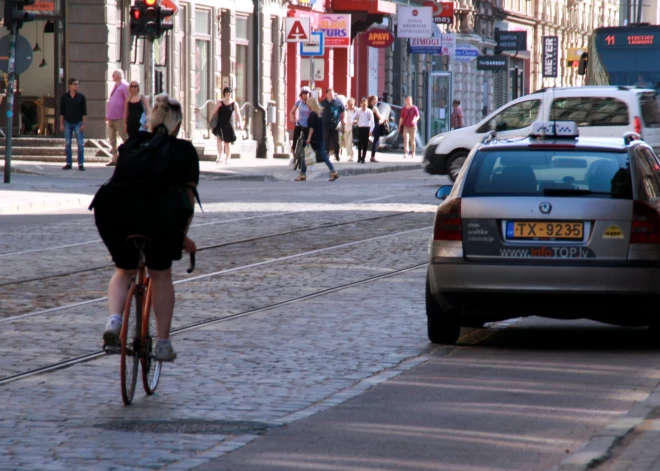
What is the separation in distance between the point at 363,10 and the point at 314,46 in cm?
913

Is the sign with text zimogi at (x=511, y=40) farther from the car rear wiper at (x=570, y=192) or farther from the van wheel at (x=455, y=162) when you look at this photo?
the car rear wiper at (x=570, y=192)

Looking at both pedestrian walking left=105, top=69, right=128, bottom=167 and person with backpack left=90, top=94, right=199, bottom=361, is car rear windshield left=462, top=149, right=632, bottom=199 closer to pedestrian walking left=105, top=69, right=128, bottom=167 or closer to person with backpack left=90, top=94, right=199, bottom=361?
person with backpack left=90, top=94, right=199, bottom=361

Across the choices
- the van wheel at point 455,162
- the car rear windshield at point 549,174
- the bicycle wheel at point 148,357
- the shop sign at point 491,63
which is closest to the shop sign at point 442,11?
the shop sign at point 491,63

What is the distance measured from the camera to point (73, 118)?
31.2 meters

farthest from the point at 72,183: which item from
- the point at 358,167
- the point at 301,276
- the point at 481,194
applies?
the point at 481,194

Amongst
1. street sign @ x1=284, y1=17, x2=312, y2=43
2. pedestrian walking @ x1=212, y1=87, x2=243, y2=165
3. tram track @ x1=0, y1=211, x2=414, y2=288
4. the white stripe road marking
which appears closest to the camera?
A: the white stripe road marking

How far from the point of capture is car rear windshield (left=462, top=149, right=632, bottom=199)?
9891 millimetres

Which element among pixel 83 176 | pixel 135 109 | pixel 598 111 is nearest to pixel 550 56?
pixel 135 109

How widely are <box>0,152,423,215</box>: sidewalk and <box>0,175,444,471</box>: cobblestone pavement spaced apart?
4.30 meters

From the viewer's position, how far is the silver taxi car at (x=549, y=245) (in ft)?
31.7

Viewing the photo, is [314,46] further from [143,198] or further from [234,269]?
[143,198]

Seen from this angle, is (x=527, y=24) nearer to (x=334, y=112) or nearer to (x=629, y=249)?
(x=334, y=112)

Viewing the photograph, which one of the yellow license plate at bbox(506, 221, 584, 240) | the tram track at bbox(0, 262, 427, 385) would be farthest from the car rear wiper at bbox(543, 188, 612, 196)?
the tram track at bbox(0, 262, 427, 385)

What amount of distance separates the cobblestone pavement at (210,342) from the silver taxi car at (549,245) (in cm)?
57
